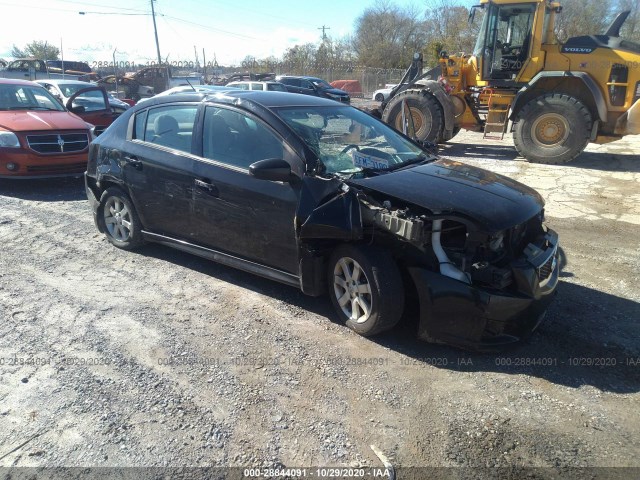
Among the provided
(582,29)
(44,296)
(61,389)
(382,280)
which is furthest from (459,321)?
(582,29)

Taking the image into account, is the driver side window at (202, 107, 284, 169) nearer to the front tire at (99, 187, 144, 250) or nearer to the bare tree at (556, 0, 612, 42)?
the front tire at (99, 187, 144, 250)

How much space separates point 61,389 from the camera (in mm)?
3113

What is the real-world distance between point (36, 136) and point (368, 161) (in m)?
6.25

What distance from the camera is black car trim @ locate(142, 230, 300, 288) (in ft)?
13.3

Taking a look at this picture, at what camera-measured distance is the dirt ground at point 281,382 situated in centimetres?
259

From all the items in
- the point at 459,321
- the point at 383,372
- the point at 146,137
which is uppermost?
the point at 146,137

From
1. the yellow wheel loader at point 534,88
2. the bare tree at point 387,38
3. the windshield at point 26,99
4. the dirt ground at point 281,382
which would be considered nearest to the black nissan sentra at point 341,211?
the dirt ground at point 281,382

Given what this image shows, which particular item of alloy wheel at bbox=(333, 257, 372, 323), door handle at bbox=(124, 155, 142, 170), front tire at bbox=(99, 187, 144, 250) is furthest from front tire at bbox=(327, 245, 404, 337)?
front tire at bbox=(99, 187, 144, 250)

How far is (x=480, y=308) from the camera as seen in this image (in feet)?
10.5

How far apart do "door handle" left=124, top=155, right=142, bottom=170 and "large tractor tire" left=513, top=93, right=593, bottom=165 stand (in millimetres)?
8490

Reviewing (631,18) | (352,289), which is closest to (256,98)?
(352,289)

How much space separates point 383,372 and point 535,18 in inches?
394

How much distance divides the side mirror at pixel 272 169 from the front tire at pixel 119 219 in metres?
2.01

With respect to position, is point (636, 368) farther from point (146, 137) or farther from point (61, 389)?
point (146, 137)
